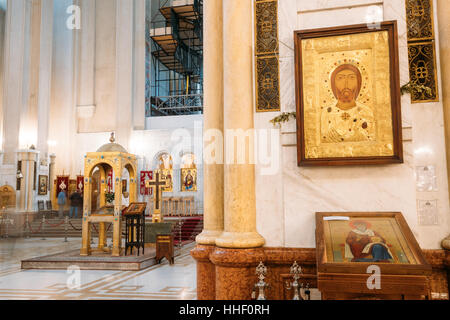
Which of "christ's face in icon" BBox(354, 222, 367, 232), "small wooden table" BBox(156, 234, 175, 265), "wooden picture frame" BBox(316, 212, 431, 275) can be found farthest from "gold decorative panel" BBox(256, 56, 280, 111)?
"small wooden table" BBox(156, 234, 175, 265)

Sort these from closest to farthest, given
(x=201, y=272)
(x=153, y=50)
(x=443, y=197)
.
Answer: (x=443, y=197) < (x=201, y=272) < (x=153, y=50)

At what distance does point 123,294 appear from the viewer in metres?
5.80

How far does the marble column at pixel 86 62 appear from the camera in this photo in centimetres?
2194

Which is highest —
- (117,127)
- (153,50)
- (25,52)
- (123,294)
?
(153,50)

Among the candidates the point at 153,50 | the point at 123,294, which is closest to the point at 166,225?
the point at 123,294

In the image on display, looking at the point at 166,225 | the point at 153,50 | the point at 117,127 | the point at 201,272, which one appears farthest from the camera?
the point at 153,50

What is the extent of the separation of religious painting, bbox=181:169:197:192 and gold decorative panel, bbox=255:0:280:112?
1570cm

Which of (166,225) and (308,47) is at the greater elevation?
(308,47)

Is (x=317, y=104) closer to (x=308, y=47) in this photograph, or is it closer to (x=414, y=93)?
(x=308, y=47)

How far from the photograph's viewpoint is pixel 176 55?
78.7ft

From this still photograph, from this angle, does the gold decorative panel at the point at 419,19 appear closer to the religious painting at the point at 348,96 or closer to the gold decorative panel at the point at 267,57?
the religious painting at the point at 348,96

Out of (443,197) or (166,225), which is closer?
(443,197)

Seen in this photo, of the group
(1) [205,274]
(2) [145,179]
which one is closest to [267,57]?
(1) [205,274]

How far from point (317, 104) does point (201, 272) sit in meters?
1.91
